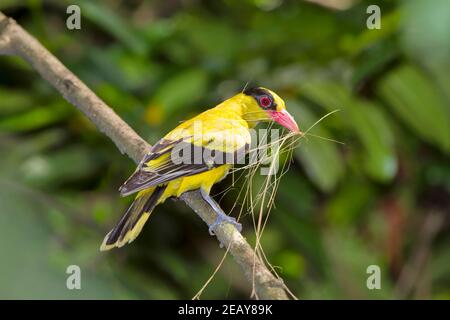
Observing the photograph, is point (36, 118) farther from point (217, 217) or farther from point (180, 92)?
point (217, 217)

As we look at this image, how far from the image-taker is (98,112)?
1883 mm

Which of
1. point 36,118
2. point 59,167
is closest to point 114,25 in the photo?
point 36,118

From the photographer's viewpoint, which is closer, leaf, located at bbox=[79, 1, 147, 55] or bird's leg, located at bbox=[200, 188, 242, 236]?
bird's leg, located at bbox=[200, 188, 242, 236]

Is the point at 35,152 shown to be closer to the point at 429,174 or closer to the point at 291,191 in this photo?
the point at 291,191

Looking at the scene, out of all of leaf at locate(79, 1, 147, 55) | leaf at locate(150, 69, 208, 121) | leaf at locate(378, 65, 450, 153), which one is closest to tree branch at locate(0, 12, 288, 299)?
leaf at locate(79, 1, 147, 55)

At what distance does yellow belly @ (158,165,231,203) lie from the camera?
197cm

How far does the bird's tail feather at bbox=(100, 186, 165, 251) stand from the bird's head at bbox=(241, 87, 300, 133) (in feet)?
1.16

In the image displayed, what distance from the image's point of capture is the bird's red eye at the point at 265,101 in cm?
200

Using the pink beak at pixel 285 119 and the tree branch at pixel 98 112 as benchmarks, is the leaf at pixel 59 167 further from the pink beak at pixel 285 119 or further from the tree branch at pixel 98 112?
the pink beak at pixel 285 119

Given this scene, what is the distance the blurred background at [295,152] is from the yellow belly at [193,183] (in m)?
0.34

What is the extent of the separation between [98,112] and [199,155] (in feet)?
0.96

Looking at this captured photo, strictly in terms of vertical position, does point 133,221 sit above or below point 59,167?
below

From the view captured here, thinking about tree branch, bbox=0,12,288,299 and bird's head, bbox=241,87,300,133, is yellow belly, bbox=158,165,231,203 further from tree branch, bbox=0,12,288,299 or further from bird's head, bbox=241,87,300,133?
bird's head, bbox=241,87,300,133

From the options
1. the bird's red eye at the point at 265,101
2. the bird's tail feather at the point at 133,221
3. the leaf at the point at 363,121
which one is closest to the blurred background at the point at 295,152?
the leaf at the point at 363,121
